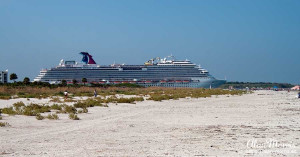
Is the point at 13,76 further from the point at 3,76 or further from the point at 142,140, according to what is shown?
the point at 142,140

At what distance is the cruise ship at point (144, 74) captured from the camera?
90250 mm

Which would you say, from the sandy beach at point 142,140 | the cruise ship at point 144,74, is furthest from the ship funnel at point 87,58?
the sandy beach at point 142,140

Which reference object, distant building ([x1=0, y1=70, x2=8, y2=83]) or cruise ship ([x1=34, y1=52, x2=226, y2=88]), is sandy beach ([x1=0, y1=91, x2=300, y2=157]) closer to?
cruise ship ([x1=34, y1=52, x2=226, y2=88])

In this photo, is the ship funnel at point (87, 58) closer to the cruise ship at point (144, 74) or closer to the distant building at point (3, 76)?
the cruise ship at point (144, 74)

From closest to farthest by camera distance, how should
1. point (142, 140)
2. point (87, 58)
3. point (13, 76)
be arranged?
1. point (142, 140)
2. point (13, 76)
3. point (87, 58)

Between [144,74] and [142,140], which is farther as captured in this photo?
[144,74]

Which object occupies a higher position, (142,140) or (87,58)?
(87,58)

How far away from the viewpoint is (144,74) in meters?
92.2

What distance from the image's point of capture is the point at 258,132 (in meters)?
9.93

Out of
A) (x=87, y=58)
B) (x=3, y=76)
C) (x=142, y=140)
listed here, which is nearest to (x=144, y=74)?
(x=87, y=58)

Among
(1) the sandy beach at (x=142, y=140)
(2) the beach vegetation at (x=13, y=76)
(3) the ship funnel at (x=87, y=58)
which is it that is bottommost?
(1) the sandy beach at (x=142, y=140)

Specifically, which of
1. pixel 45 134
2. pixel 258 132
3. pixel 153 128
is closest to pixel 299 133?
pixel 258 132

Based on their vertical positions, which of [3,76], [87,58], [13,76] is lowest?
[13,76]

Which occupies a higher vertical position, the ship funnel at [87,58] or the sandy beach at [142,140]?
the ship funnel at [87,58]
